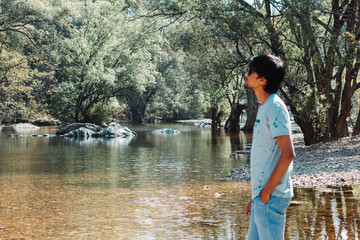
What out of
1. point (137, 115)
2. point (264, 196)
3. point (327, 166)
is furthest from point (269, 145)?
point (137, 115)

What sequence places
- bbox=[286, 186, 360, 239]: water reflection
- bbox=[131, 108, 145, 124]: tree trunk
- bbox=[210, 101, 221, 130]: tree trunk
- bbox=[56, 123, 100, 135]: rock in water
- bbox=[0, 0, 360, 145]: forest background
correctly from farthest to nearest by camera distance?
bbox=[131, 108, 145, 124]: tree trunk → bbox=[210, 101, 221, 130]: tree trunk → bbox=[56, 123, 100, 135]: rock in water → bbox=[0, 0, 360, 145]: forest background → bbox=[286, 186, 360, 239]: water reflection

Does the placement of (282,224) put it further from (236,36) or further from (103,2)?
(103,2)

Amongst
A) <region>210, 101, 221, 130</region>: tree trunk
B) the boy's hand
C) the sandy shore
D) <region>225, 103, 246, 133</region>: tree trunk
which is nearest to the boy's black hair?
the boy's hand

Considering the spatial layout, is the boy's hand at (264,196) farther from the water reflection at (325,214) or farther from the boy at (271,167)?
the water reflection at (325,214)

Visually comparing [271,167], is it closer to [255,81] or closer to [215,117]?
[255,81]

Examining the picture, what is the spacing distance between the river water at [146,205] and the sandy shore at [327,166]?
707 mm

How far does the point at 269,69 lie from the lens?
10.7 ft

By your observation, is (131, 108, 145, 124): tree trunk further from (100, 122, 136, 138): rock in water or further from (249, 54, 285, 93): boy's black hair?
(249, 54, 285, 93): boy's black hair

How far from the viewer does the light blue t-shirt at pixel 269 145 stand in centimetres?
Answer: 306

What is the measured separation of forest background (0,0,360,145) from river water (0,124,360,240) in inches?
219

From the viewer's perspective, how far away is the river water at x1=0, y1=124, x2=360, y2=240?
20.2ft

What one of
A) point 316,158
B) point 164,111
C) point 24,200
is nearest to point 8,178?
point 24,200

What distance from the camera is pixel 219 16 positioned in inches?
637

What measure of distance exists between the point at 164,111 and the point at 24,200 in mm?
55994
